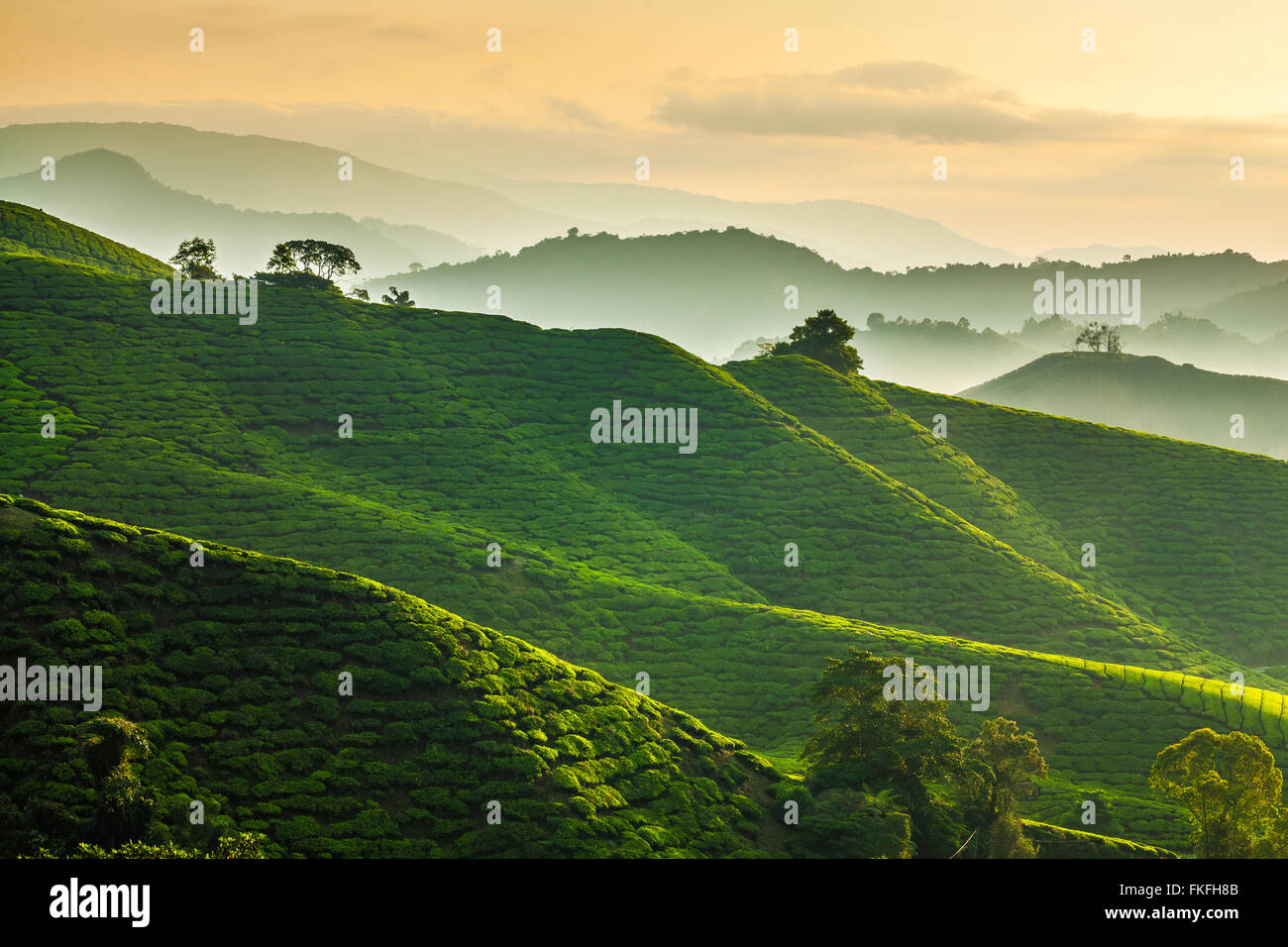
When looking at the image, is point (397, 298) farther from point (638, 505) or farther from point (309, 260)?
point (638, 505)

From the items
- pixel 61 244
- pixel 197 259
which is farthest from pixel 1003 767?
pixel 61 244

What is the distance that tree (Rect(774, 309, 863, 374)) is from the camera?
8969 centimetres

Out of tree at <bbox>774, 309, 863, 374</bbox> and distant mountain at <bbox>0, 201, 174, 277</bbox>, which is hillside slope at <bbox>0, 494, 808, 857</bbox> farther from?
tree at <bbox>774, 309, 863, 374</bbox>

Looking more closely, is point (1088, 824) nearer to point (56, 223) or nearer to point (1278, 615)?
point (1278, 615)

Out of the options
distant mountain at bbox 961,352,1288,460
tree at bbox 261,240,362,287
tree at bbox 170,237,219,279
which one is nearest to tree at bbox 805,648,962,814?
tree at bbox 261,240,362,287

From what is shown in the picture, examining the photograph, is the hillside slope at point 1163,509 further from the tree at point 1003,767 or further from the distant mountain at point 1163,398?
the distant mountain at point 1163,398

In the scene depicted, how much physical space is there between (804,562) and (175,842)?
131 feet

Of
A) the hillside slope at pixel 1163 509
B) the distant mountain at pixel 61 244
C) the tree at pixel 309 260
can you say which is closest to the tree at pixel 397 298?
the tree at pixel 309 260

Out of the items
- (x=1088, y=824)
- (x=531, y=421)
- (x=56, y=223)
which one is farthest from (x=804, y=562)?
(x=56, y=223)

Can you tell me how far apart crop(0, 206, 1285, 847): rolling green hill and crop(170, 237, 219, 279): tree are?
13452 millimetres

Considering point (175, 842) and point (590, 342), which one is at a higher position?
point (590, 342)

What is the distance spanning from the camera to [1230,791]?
28.6 meters

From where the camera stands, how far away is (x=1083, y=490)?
72.9 m

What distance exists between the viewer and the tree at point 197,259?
83125 mm
